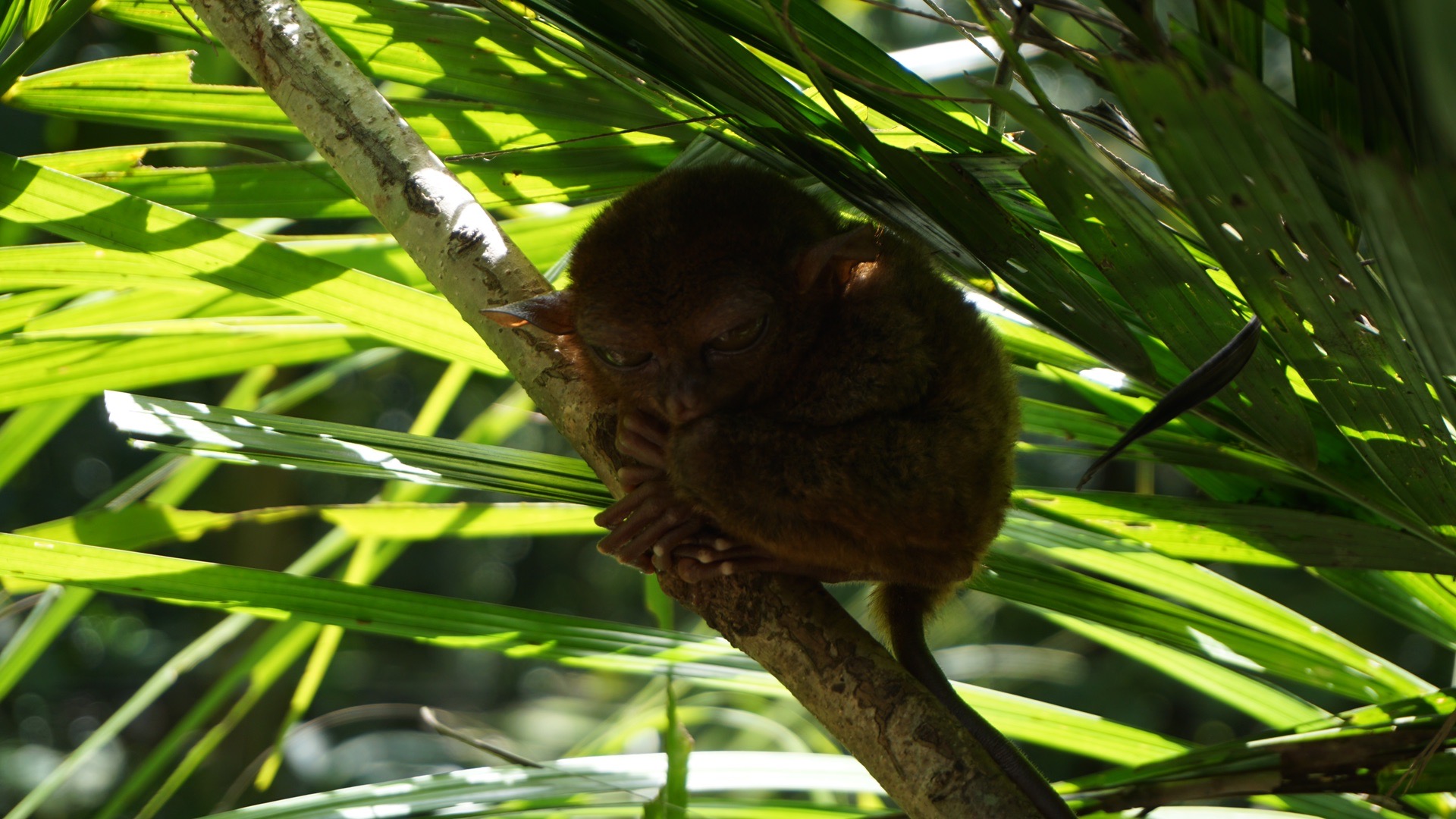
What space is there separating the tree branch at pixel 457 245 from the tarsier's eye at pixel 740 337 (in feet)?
0.77

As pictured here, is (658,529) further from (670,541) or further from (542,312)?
(542,312)

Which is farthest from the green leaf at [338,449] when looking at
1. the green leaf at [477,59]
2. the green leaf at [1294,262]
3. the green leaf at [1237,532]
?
the green leaf at [1294,262]

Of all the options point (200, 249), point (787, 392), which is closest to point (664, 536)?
point (787, 392)

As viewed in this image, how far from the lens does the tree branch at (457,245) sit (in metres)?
1.35

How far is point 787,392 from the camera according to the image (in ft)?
5.79

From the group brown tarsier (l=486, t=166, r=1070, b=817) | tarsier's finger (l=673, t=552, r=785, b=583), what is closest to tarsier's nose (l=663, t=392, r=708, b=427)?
brown tarsier (l=486, t=166, r=1070, b=817)

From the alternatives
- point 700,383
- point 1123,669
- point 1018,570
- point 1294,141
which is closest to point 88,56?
point 700,383

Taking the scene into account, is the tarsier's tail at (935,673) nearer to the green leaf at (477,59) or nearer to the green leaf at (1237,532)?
the green leaf at (1237,532)

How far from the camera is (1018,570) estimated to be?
1729 millimetres

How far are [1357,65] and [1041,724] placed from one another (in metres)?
1.42

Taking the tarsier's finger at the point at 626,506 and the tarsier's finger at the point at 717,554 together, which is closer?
the tarsier's finger at the point at 717,554

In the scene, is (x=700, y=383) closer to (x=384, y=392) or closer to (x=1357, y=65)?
(x=1357, y=65)

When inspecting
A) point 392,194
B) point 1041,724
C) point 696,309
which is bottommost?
point 1041,724

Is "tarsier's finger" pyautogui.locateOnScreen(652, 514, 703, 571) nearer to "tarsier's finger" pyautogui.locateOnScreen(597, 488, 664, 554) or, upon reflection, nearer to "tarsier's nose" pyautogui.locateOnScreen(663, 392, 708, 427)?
"tarsier's finger" pyautogui.locateOnScreen(597, 488, 664, 554)
